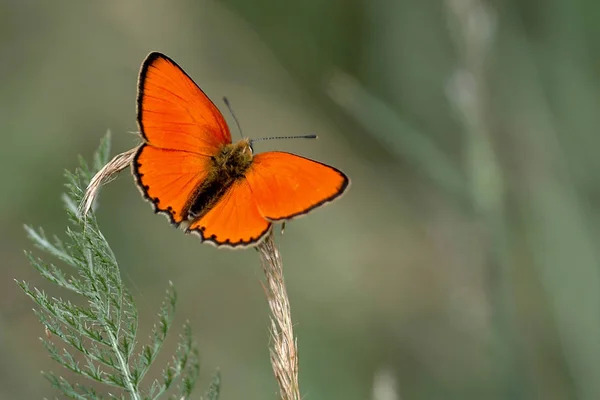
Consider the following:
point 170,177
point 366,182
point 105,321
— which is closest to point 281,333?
point 105,321

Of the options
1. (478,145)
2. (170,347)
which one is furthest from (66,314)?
(170,347)

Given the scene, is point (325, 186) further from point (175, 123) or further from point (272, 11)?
point (272, 11)

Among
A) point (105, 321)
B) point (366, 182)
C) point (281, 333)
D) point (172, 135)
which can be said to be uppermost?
point (366, 182)

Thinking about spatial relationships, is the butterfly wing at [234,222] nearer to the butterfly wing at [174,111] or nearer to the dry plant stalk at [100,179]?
the butterfly wing at [174,111]

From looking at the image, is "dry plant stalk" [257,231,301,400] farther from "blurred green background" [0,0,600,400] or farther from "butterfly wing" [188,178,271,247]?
Answer: "blurred green background" [0,0,600,400]

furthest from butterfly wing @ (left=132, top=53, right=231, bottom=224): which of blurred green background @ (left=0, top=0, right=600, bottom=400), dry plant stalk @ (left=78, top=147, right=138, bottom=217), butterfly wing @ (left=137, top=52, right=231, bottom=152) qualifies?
blurred green background @ (left=0, top=0, right=600, bottom=400)

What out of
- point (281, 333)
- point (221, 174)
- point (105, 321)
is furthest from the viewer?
point (221, 174)

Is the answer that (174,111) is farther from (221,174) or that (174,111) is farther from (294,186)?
(294,186)
